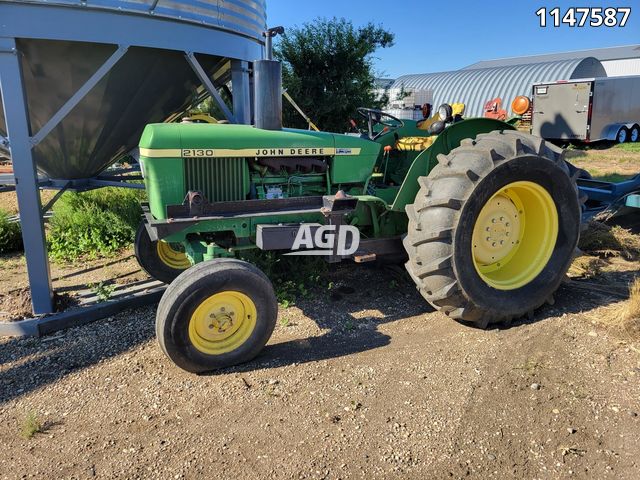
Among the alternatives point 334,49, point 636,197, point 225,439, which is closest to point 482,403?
point 225,439

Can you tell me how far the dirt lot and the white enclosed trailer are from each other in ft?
51.4

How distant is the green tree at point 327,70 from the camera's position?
1186 centimetres

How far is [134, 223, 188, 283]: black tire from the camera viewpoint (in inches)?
192

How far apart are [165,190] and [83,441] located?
1633 mm

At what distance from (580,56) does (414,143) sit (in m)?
47.2

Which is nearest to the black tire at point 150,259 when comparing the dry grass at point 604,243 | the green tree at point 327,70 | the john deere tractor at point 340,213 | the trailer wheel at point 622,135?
the john deere tractor at point 340,213

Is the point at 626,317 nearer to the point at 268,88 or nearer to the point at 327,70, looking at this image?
the point at 268,88

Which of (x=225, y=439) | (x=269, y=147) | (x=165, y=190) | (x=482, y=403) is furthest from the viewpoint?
(x=269, y=147)

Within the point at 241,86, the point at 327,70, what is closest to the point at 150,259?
the point at 241,86

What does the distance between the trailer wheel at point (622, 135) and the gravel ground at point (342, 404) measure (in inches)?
670

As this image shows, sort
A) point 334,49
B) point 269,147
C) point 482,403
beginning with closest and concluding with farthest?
point 482,403
point 269,147
point 334,49

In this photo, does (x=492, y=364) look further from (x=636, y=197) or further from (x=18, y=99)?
(x=18, y=99)

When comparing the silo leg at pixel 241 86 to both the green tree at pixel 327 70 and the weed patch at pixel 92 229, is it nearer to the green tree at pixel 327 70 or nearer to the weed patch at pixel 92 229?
the weed patch at pixel 92 229

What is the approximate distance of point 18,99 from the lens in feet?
12.4
